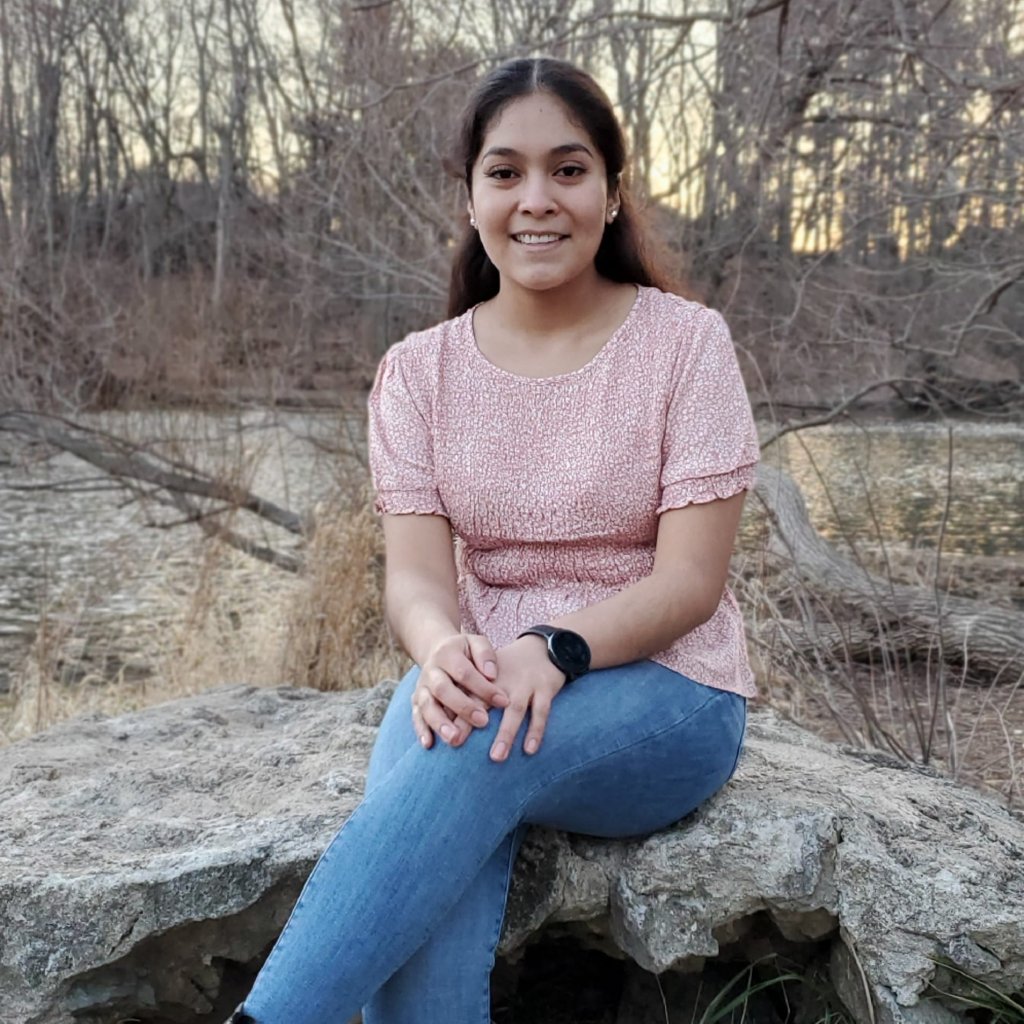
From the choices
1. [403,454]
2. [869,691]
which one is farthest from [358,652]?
[403,454]

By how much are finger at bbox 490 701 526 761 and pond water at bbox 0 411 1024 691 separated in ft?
13.9

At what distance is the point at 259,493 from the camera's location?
717 centimetres

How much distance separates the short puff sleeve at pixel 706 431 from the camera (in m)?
1.71

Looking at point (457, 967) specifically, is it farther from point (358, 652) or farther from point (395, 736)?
point (358, 652)

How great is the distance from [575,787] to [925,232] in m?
6.91

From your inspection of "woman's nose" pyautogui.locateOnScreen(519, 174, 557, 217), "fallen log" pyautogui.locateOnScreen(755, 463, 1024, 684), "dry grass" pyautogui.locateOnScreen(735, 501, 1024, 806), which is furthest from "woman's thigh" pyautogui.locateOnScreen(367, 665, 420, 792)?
"fallen log" pyautogui.locateOnScreen(755, 463, 1024, 684)

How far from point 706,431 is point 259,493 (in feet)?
18.8

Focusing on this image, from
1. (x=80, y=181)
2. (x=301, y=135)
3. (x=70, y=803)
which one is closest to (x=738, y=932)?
(x=70, y=803)

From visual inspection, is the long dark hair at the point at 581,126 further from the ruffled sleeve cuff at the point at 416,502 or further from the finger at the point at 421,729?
the finger at the point at 421,729

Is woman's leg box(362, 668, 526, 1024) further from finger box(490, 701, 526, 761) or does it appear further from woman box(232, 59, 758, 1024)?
finger box(490, 701, 526, 761)

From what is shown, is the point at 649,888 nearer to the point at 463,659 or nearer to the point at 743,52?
the point at 463,659

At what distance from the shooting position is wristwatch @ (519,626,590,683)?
1577 millimetres

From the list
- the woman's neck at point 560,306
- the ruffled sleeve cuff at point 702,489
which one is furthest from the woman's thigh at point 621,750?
the woman's neck at point 560,306

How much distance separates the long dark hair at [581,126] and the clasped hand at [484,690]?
73 cm
